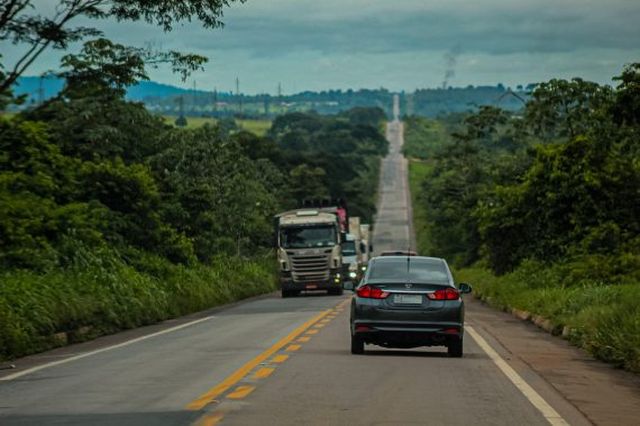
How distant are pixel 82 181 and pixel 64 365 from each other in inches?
807

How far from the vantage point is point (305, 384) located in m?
14.7

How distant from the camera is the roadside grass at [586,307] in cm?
1864

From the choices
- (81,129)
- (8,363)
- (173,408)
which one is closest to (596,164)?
(81,129)

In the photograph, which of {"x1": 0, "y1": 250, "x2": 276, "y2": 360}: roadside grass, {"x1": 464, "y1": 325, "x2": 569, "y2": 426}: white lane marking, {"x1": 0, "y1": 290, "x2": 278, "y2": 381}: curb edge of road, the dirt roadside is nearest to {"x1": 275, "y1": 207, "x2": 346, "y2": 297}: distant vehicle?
{"x1": 0, "y1": 250, "x2": 276, "y2": 360}: roadside grass

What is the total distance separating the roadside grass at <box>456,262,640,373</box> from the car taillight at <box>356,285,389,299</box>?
11.3 feet

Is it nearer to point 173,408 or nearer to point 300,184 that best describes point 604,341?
point 173,408

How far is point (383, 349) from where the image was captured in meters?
21.4

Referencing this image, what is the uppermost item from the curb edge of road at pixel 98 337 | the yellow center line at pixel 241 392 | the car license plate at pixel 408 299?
the car license plate at pixel 408 299

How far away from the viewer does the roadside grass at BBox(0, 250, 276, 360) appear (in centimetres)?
2178

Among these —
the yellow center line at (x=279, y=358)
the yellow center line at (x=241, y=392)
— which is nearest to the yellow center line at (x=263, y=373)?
the yellow center line at (x=279, y=358)

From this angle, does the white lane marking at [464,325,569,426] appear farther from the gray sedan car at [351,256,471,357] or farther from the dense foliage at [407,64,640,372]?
the dense foliage at [407,64,640,372]

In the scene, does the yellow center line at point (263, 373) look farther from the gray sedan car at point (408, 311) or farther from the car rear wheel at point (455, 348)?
the car rear wheel at point (455, 348)

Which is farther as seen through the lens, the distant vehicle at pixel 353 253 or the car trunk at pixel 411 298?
the distant vehicle at pixel 353 253

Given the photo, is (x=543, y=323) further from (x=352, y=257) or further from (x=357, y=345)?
(x=352, y=257)
